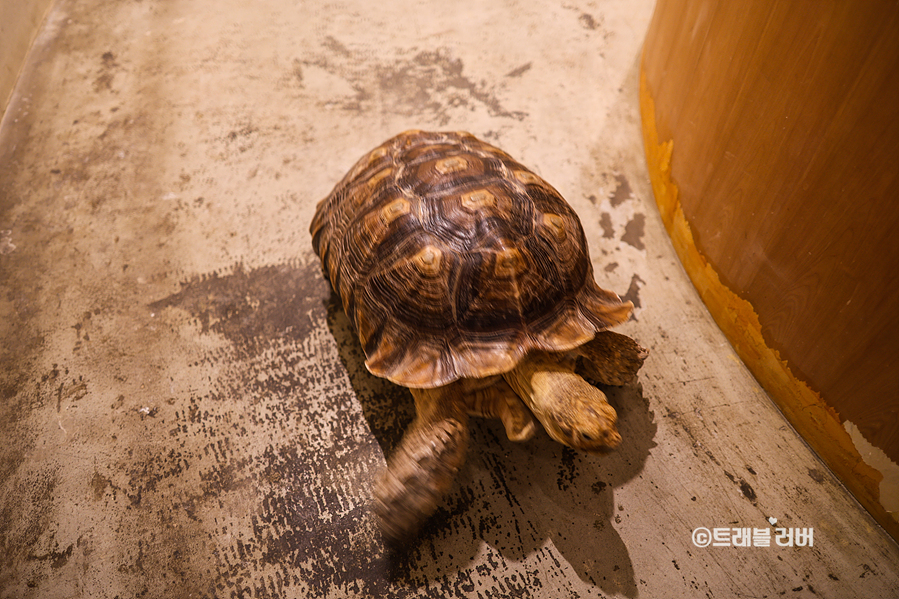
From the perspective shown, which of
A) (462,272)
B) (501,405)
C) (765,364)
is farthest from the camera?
(765,364)

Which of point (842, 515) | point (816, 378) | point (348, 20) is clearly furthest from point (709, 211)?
point (348, 20)

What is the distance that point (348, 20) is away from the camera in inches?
158

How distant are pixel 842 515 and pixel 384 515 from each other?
1.73 m

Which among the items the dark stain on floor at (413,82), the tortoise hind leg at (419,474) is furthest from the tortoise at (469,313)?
the dark stain on floor at (413,82)

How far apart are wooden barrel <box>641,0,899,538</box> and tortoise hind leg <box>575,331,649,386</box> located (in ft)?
2.00

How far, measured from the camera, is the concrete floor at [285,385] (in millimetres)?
1779

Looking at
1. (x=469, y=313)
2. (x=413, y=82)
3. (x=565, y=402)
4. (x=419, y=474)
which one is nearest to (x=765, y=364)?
(x=565, y=402)

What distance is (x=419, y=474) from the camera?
5.49 ft

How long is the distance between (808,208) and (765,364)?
0.72 m

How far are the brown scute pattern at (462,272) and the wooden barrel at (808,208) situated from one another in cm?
66

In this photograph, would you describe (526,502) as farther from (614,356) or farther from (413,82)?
(413,82)

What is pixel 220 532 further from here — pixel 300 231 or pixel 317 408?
pixel 300 231

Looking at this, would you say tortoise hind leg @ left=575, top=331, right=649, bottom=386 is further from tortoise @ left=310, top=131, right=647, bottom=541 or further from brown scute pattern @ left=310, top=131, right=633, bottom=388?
brown scute pattern @ left=310, top=131, right=633, bottom=388

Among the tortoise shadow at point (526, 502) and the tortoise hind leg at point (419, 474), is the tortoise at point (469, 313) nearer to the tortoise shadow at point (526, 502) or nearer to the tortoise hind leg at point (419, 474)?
the tortoise hind leg at point (419, 474)
